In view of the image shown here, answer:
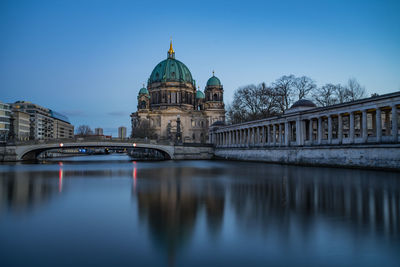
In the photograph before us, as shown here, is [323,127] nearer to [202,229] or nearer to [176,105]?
[202,229]

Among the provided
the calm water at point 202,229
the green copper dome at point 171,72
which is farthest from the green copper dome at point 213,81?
the calm water at point 202,229

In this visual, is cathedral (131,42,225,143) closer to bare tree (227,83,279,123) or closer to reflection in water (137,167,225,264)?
bare tree (227,83,279,123)

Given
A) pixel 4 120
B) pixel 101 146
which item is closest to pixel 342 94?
pixel 101 146

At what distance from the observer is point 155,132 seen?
109 m

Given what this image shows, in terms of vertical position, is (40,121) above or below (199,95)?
below

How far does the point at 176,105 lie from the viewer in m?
117

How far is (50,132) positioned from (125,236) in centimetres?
15510

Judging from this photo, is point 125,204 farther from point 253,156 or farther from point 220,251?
point 253,156

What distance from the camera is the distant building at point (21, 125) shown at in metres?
108

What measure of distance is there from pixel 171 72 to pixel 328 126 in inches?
3318

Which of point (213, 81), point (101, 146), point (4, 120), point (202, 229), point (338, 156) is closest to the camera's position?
point (202, 229)

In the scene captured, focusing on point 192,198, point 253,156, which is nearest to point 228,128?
point 253,156

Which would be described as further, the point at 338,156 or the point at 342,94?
the point at 342,94

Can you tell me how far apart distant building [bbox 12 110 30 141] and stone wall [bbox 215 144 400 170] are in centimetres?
8046
